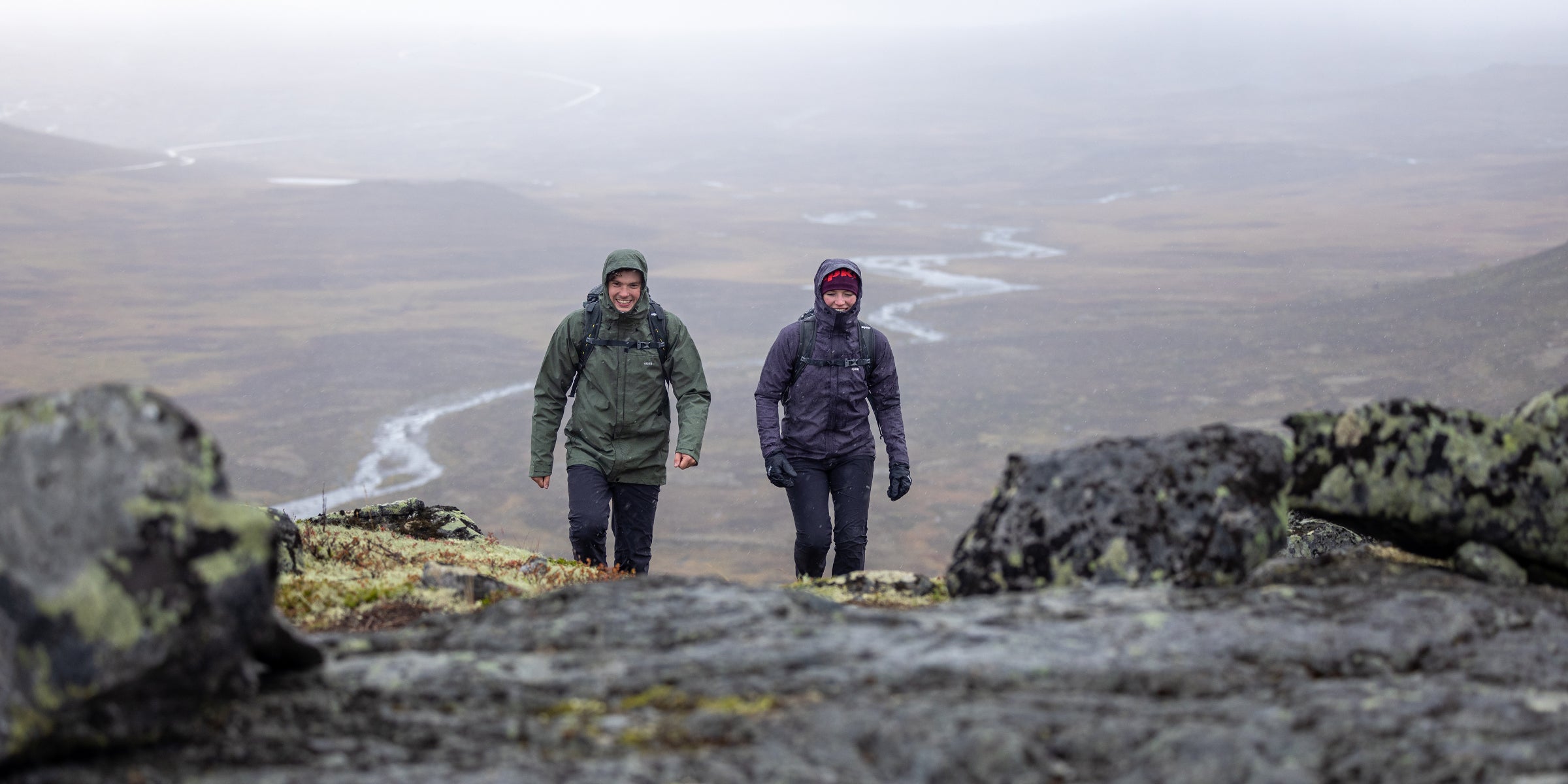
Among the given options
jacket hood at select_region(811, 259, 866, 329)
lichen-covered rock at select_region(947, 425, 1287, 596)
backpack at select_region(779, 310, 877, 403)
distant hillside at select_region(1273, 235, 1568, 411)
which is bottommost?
distant hillside at select_region(1273, 235, 1568, 411)

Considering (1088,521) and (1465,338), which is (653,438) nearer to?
(1088,521)

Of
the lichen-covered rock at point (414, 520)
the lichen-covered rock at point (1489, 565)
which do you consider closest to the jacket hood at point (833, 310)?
the lichen-covered rock at point (414, 520)

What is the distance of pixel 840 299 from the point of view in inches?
458

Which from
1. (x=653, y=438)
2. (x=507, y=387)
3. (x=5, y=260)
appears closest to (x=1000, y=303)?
(x=507, y=387)

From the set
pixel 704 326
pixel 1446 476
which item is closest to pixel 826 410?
pixel 1446 476

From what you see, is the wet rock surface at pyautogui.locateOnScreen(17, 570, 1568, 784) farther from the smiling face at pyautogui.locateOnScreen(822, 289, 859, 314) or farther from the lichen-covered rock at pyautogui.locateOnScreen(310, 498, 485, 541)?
the lichen-covered rock at pyautogui.locateOnScreen(310, 498, 485, 541)

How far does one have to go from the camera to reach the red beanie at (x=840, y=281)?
11.6m

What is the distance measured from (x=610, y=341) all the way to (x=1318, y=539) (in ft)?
25.7

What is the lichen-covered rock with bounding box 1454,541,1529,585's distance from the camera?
282 inches

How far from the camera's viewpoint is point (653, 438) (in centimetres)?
1183

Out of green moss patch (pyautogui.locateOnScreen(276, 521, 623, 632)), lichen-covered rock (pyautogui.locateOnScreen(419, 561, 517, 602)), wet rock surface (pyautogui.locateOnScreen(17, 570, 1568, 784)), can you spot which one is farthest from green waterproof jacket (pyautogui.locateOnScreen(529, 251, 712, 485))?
wet rock surface (pyautogui.locateOnScreen(17, 570, 1568, 784))

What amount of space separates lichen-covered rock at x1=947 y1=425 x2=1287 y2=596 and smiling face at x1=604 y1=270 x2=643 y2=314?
187 inches

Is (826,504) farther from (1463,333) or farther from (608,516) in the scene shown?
(1463,333)

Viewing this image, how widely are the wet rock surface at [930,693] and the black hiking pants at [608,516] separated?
15.1ft
